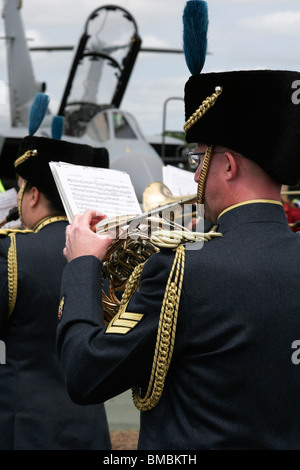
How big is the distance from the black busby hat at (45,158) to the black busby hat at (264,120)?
144 cm

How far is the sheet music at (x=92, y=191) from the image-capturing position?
1912 mm

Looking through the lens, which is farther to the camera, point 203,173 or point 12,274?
point 12,274

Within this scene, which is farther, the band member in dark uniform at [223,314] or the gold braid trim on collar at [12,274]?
the gold braid trim on collar at [12,274]

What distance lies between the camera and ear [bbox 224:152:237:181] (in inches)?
60.0

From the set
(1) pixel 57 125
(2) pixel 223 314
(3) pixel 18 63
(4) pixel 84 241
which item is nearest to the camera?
(2) pixel 223 314

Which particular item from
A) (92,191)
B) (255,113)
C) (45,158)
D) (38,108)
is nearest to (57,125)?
(38,108)

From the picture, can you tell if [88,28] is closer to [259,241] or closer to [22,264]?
[22,264]

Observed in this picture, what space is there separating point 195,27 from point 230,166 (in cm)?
35

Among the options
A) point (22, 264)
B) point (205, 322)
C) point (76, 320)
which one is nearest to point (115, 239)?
point (76, 320)

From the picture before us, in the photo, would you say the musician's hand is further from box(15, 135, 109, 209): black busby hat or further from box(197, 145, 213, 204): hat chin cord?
box(15, 135, 109, 209): black busby hat

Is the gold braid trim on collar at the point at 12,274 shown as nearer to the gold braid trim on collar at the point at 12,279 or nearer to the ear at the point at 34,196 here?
the gold braid trim on collar at the point at 12,279

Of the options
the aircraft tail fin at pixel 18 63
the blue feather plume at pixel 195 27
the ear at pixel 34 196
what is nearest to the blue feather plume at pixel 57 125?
the ear at pixel 34 196

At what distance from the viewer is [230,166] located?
153 centimetres

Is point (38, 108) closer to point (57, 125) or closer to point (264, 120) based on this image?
point (57, 125)
